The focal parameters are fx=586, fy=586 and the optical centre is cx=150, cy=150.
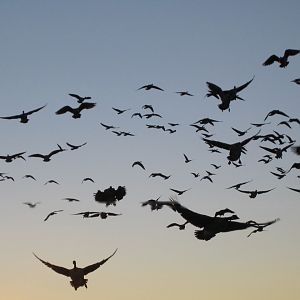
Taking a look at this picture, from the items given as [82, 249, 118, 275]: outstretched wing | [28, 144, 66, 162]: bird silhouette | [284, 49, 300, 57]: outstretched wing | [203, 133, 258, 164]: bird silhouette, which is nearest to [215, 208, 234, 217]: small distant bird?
[82, 249, 118, 275]: outstretched wing

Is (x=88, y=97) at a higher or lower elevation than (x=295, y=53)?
higher

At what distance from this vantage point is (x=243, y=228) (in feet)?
36.4

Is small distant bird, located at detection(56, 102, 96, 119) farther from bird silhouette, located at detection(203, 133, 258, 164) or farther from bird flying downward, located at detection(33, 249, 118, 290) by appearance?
bird flying downward, located at detection(33, 249, 118, 290)

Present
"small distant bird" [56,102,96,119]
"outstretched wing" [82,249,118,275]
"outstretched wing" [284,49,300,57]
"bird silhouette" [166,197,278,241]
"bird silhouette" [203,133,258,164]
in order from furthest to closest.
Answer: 1. "small distant bird" [56,102,96,119]
2. "outstretched wing" [284,49,300,57]
3. "bird silhouette" [203,133,258,164]
4. "outstretched wing" [82,249,118,275]
5. "bird silhouette" [166,197,278,241]

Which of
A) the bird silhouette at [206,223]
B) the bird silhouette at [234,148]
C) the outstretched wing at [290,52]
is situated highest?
the outstretched wing at [290,52]

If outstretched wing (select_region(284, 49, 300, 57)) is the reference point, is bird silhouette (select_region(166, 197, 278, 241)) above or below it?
below

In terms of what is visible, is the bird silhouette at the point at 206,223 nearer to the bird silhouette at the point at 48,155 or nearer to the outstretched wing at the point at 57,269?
the outstretched wing at the point at 57,269

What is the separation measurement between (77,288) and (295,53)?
16586 millimetres

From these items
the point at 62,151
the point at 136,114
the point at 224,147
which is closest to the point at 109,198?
the point at 224,147

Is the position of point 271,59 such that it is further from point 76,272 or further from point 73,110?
point 76,272

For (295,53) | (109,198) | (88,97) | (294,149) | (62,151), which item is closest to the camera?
(294,149)

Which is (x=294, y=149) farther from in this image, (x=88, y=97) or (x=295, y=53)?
(x=88, y=97)

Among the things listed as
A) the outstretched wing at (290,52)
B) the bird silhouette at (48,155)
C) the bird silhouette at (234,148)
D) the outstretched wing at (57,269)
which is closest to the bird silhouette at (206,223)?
the outstretched wing at (57,269)

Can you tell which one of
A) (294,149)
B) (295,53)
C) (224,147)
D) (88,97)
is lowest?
(294,149)
